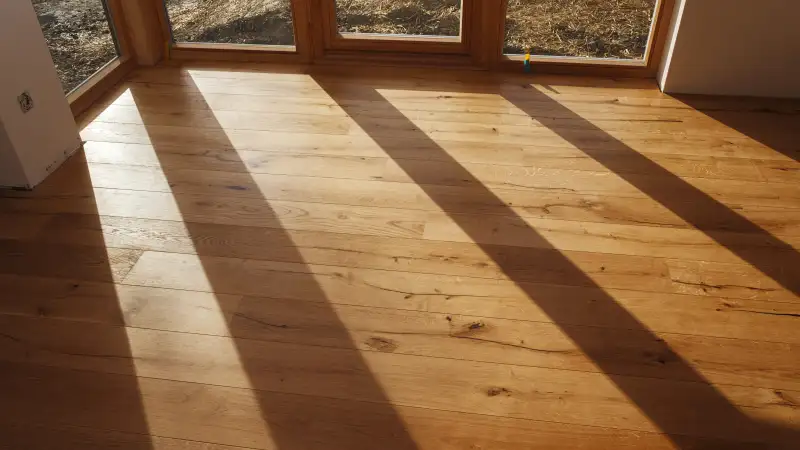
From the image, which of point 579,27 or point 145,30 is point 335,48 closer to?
point 145,30

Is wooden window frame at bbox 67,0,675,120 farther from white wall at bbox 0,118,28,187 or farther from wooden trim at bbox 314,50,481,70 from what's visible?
→ white wall at bbox 0,118,28,187

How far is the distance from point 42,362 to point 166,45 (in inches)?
88.0

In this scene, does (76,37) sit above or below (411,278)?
above

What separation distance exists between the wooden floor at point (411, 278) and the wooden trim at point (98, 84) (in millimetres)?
122

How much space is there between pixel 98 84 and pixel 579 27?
244cm

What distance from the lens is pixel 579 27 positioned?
326 centimetres

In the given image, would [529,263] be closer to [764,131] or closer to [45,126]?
[764,131]

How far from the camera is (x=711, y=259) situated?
2088 millimetres

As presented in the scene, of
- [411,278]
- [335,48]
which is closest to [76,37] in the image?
[335,48]

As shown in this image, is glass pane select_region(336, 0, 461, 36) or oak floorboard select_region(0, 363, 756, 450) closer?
oak floorboard select_region(0, 363, 756, 450)

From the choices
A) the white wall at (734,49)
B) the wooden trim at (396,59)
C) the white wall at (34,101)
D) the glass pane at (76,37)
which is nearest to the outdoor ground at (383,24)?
the glass pane at (76,37)

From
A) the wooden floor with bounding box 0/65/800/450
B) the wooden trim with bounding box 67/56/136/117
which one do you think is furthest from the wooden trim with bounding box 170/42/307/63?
the wooden floor with bounding box 0/65/800/450

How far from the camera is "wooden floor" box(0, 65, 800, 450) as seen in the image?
1624 millimetres

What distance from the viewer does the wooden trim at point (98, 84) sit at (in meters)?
2.99
